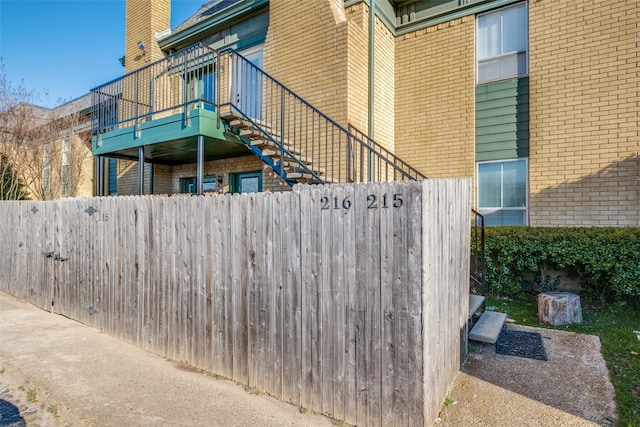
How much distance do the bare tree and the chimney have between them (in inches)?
121

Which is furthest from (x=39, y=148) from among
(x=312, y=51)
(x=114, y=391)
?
(x=114, y=391)

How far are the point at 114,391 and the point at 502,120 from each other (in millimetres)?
8224

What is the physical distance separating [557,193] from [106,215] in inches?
316

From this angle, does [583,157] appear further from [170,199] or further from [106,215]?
[106,215]

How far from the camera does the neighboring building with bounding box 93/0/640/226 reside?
22.2 ft

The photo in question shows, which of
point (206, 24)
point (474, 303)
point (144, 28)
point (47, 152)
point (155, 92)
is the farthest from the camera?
point (47, 152)

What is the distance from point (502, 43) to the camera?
7.98m

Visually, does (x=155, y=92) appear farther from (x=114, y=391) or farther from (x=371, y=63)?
(x=114, y=391)

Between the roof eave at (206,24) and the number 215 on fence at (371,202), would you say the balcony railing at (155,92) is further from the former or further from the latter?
the number 215 on fence at (371,202)

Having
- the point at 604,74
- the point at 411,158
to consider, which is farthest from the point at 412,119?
the point at 604,74

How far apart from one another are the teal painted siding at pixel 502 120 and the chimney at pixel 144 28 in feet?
31.5

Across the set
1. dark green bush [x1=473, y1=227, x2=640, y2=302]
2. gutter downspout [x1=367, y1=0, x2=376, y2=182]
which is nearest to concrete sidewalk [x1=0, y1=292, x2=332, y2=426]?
dark green bush [x1=473, y1=227, x2=640, y2=302]

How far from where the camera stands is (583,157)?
23.0ft

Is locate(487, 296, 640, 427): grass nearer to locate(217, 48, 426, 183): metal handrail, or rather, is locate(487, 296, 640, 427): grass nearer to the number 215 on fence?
the number 215 on fence
